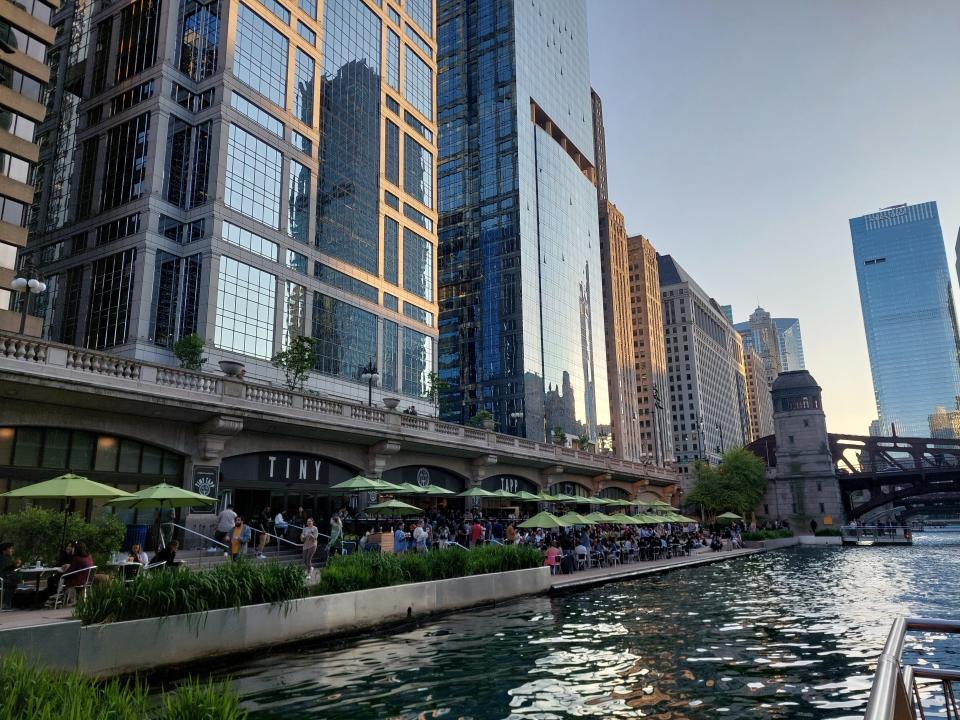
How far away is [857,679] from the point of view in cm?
1187

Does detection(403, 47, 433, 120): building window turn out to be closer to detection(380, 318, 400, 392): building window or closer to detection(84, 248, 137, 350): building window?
detection(380, 318, 400, 392): building window

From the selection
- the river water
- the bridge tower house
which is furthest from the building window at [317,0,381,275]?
the bridge tower house

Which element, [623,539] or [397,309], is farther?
[397,309]

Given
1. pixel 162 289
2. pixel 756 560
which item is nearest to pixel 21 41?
pixel 162 289

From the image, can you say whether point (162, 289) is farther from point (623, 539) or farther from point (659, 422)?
point (659, 422)

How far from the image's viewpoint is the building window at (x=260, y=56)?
50562 mm

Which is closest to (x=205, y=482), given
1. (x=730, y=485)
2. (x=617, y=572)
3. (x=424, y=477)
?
(x=424, y=477)

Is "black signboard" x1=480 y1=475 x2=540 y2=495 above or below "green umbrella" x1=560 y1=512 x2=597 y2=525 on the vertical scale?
above

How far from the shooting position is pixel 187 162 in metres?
48.9

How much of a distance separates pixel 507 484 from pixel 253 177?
31413 millimetres

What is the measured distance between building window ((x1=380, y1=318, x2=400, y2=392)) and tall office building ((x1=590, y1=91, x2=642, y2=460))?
8866 cm

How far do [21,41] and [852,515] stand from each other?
379 ft

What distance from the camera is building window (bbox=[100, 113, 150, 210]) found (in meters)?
48.7

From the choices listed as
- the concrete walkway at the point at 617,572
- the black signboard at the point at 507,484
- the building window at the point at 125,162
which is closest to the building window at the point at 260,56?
the building window at the point at 125,162
